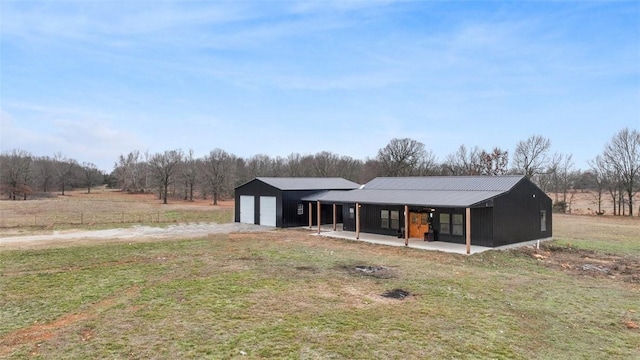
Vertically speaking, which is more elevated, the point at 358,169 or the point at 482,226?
the point at 358,169

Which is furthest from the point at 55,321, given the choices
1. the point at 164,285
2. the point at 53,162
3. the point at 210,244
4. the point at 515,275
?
the point at 53,162

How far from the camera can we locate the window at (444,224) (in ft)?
59.9

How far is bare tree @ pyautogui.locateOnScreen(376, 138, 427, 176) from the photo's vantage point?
53219 mm

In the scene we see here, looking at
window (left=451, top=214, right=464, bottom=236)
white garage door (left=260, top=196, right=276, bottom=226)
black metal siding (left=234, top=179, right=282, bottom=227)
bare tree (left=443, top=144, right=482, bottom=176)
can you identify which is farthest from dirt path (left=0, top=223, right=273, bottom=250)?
bare tree (left=443, top=144, right=482, bottom=176)

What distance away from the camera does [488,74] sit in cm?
2566

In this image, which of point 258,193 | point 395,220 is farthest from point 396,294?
point 258,193

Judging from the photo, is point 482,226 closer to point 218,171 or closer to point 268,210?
point 268,210

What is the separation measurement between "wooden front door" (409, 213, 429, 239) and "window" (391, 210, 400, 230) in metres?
0.69

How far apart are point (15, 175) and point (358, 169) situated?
50.2 metres

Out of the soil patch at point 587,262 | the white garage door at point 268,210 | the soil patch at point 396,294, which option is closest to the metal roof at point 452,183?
the soil patch at point 587,262

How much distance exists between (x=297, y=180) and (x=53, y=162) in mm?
66454

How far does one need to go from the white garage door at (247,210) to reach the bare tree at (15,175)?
4247 centimetres

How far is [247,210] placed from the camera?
28.2 metres

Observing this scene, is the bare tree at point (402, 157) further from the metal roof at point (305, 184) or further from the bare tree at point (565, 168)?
the metal roof at point (305, 184)
